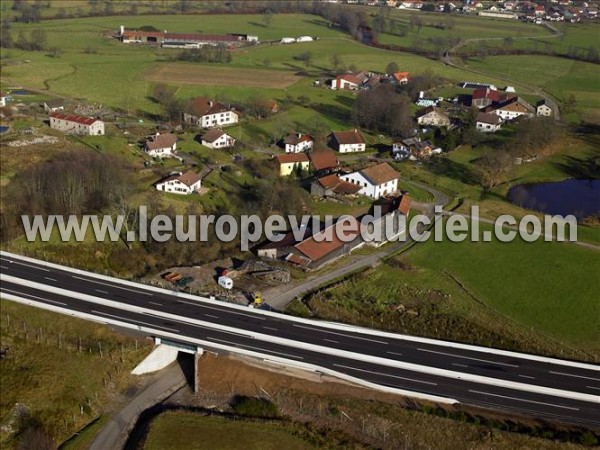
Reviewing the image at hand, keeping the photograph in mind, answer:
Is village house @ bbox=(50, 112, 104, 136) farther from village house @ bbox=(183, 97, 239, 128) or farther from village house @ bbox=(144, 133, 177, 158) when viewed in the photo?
village house @ bbox=(183, 97, 239, 128)

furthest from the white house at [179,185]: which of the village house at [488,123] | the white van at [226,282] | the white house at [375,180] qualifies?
the village house at [488,123]

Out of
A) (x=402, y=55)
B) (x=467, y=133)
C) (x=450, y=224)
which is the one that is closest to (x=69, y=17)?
(x=402, y=55)

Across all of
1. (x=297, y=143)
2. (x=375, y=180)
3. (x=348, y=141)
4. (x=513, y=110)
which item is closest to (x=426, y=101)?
(x=513, y=110)

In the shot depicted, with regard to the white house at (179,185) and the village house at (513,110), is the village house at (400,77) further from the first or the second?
the white house at (179,185)

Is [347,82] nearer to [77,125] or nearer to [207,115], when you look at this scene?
[207,115]

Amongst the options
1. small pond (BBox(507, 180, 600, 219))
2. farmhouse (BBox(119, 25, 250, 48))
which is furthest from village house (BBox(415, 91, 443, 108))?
farmhouse (BBox(119, 25, 250, 48))
